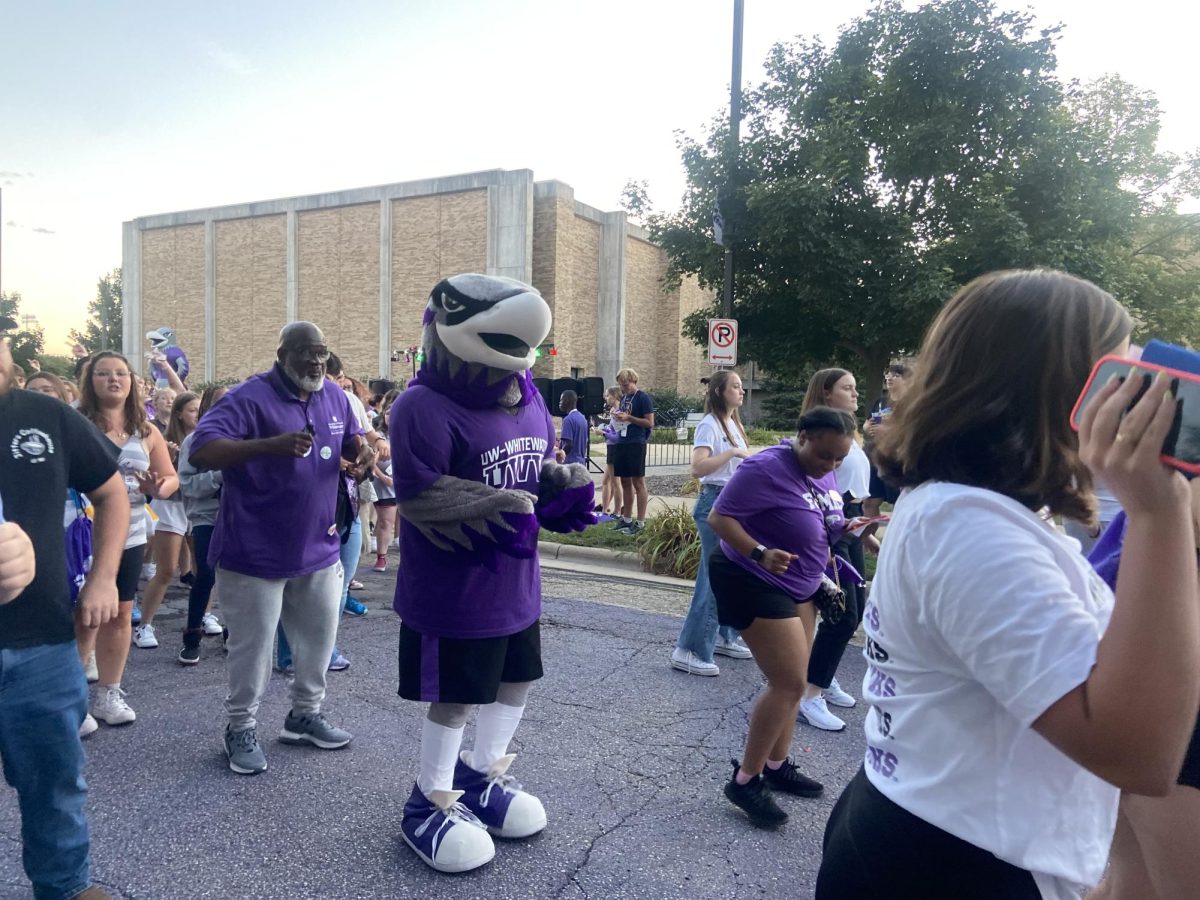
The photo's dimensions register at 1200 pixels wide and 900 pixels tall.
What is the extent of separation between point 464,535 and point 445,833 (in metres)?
1.04

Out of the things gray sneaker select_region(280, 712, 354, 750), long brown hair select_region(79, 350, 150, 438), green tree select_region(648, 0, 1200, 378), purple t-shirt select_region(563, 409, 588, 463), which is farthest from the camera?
green tree select_region(648, 0, 1200, 378)

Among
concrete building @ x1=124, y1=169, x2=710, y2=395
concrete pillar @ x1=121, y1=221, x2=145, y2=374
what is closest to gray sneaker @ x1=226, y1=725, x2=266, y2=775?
concrete building @ x1=124, y1=169, x2=710, y2=395

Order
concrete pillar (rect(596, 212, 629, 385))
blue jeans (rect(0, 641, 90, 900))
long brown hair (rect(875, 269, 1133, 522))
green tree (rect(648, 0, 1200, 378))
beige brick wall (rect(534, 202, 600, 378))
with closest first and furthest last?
long brown hair (rect(875, 269, 1133, 522))
blue jeans (rect(0, 641, 90, 900))
green tree (rect(648, 0, 1200, 378))
beige brick wall (rect(534, 202, 600, 378))
concrete pillar (rect(596, 212, 629, 385))

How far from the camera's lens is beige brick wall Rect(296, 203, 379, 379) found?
35875 mm

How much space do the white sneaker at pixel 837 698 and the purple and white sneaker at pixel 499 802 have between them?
211cm

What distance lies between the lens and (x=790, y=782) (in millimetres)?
3510

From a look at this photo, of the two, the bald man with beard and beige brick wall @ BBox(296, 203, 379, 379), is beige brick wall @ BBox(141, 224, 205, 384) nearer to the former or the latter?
beige brick wall @ BBox(296, 203, 379, 379)

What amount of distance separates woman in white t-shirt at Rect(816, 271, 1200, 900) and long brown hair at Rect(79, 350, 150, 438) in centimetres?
443

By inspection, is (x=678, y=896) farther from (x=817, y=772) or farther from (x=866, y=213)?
(x=866, y=213)

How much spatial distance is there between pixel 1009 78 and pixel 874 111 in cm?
279

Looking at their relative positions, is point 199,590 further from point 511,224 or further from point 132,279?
point 132,279

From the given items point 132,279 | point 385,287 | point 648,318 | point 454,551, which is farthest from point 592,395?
point 132,279

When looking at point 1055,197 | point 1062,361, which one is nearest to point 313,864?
point 1062,361

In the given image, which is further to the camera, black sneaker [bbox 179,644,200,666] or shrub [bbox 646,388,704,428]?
shrub [bbox 646,388,704,428]
